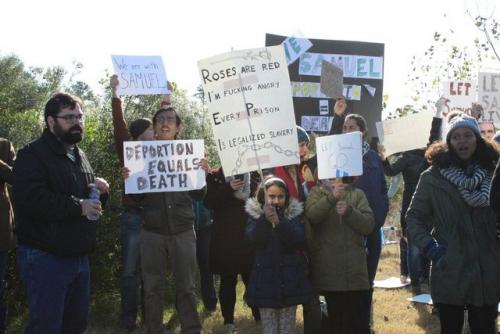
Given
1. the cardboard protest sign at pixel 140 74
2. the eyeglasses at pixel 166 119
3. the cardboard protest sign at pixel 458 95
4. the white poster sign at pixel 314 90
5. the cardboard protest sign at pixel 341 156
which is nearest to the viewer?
the cardboard protest sign at pixel 341 156

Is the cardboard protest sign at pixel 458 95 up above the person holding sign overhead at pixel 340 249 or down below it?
above

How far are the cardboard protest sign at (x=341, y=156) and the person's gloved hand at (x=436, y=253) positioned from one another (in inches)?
37.0

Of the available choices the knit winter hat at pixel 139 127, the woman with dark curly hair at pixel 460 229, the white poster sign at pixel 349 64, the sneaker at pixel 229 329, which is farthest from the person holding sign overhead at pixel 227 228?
the white poster sign at pixel 349 64

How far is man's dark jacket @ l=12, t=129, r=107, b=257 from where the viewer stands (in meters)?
4.05

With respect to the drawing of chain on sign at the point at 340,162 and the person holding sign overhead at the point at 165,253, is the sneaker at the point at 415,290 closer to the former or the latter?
the person holding sign overhead at the point at 165,253

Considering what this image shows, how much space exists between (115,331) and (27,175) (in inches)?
123

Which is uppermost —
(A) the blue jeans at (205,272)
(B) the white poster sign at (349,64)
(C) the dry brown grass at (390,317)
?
(B) the white poster sign at (349,64)

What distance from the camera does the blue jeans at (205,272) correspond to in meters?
7.73

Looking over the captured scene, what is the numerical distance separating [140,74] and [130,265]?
2022 millimetres

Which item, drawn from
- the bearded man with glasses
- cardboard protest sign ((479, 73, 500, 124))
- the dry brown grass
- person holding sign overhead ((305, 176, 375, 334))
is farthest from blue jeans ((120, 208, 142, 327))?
cardboard protest sign ((479, 73, 500, 124))

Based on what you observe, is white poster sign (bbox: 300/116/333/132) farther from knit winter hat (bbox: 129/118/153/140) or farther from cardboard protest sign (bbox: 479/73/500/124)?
knit winter hat (bbox: 129/118/153/140)

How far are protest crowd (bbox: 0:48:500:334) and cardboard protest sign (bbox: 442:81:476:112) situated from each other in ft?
2.80

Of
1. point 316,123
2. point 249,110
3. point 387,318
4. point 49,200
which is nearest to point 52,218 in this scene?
point 49,200

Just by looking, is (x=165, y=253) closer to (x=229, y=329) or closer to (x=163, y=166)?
(x=163, y=166)
